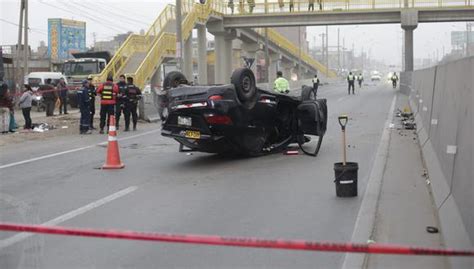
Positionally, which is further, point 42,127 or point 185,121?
point 42,127

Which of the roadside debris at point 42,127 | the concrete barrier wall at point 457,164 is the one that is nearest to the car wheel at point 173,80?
the concrete barrier wall at point 457,164

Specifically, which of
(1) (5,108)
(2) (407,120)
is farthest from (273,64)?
(1) (5,108)

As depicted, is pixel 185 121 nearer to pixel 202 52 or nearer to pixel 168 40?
pixel 168 40

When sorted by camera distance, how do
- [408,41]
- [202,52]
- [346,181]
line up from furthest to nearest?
[408,41] → [202,52] → [346,181]

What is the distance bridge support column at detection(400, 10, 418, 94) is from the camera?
4272cm

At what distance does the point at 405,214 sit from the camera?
7285 millimetres

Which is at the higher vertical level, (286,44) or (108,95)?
(286,44)

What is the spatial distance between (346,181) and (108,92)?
11.1 m

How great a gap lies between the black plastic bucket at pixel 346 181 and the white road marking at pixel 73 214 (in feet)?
10.1

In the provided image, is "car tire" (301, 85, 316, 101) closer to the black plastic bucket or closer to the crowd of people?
the black plastic bucket

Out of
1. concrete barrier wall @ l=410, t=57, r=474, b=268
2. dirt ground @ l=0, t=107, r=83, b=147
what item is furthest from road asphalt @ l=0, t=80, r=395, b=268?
dirt ground @ l=0, t=107, r=83, b=147

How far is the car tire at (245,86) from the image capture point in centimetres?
1130

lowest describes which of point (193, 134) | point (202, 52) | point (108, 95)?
point (193, 134)

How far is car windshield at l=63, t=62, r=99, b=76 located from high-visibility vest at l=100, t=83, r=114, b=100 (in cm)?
1702
